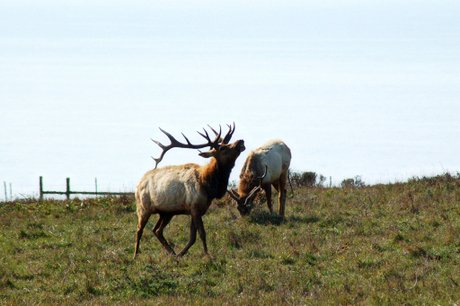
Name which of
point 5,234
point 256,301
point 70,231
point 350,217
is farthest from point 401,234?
point 5,234

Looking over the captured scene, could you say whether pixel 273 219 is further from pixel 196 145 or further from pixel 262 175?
pixel 196 145

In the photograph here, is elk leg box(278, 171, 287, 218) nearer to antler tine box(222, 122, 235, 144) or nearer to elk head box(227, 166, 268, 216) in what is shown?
elk head box(227, 166, 268, 216)

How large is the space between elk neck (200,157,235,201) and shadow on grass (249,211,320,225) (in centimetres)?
358

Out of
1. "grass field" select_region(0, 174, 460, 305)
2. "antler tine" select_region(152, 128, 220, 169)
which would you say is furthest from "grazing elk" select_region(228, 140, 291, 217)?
"antler tine" select_region(152, 128, 220, 169)

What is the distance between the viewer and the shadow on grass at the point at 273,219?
2214 cm

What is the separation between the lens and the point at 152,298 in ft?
48.3

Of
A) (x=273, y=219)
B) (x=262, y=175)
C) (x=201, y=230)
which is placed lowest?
(x=273, y=219)

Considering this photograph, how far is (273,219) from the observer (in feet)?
72.9

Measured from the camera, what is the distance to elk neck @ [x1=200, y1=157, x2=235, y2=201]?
18.5m

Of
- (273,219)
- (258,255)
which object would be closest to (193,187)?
(258,255)

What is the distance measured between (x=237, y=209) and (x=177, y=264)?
6.79 metres

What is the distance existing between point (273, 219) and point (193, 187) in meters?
4.14

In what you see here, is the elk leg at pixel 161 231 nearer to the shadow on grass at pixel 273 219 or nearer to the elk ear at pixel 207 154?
the elk ear at pixel 207 154

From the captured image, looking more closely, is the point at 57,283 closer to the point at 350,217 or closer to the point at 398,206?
the point at 350,217
